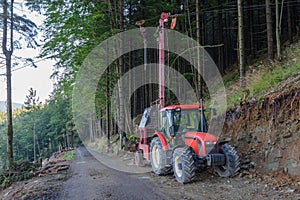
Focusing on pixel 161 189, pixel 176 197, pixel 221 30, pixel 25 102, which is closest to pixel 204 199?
pixel 176 197

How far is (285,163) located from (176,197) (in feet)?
8.20

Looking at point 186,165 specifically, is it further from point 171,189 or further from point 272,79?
point 272,79

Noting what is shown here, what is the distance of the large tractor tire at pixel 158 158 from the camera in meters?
7.89

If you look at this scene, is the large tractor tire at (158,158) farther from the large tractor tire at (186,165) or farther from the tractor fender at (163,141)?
the large tractor tire at (186,165)

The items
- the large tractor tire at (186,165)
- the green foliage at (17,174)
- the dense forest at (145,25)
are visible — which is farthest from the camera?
the dense forest at (145,25)

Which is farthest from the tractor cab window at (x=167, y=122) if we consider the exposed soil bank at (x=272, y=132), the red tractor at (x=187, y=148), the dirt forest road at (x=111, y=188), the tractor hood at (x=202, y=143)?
the exposed soil bank at (x=272, y=132)

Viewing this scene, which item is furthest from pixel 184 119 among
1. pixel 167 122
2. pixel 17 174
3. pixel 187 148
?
pixel 17 174

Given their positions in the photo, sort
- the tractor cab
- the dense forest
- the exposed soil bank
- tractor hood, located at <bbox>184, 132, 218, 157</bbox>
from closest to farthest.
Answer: the exposed soil bank
tractor hood, located at <bbox>184, 132, 218, 157</bbox>
the tractor cab
the dense forest

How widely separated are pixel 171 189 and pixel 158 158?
1.87m

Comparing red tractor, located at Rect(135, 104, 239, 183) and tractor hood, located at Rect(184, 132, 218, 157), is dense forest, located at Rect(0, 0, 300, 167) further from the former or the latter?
tractor hood, located at Rect(184, 132, 218, 157)

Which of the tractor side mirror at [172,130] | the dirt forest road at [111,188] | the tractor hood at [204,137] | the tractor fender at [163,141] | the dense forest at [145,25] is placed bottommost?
the dirt forest road at [111,188]

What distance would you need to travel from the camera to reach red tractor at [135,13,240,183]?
6.80 meters

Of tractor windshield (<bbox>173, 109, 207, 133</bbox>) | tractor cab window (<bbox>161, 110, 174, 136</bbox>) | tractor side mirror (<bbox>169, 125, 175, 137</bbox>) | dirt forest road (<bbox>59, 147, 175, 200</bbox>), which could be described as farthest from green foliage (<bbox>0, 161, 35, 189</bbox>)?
tractor windshield (<bbox>173, 109, 207, 133</bbox>)

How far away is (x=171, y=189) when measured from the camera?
6.47 metres
